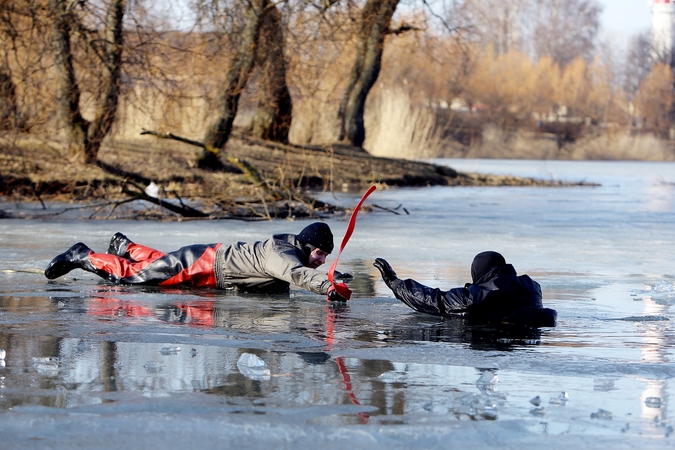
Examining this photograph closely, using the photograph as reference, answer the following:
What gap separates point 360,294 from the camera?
7191mm

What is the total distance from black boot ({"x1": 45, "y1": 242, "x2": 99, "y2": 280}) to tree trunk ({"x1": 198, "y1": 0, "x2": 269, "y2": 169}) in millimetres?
9972

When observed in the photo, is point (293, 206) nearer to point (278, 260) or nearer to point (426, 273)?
point (426, 273)

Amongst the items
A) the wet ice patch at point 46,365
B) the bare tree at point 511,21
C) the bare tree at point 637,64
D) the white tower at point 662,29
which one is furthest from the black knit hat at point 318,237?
the bare tree at point 511,21

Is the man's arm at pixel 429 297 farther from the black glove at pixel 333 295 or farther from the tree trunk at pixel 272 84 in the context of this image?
the tree trunk at pixel 272 84

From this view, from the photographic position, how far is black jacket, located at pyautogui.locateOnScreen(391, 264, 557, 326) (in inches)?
234

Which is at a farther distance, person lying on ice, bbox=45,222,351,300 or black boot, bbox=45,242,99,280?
black boot, bbox=45,242,99,280

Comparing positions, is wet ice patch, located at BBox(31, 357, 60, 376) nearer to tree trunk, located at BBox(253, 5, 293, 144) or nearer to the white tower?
tree trunk, located at BBox(253, 5, 293, 144)

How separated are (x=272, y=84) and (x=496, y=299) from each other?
1558 cm

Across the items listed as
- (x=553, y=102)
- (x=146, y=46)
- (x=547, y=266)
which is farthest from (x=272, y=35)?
(x=553, y=102)

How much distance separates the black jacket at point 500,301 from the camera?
234 inches

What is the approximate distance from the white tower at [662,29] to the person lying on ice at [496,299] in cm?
6748

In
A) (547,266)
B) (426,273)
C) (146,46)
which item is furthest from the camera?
(146,46)

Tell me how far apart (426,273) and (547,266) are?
1.20 meters

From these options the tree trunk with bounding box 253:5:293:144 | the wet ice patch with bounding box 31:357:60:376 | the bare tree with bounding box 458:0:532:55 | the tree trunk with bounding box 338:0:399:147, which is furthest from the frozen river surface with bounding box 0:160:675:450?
the bare tree with bounding box 458:0:532:55
